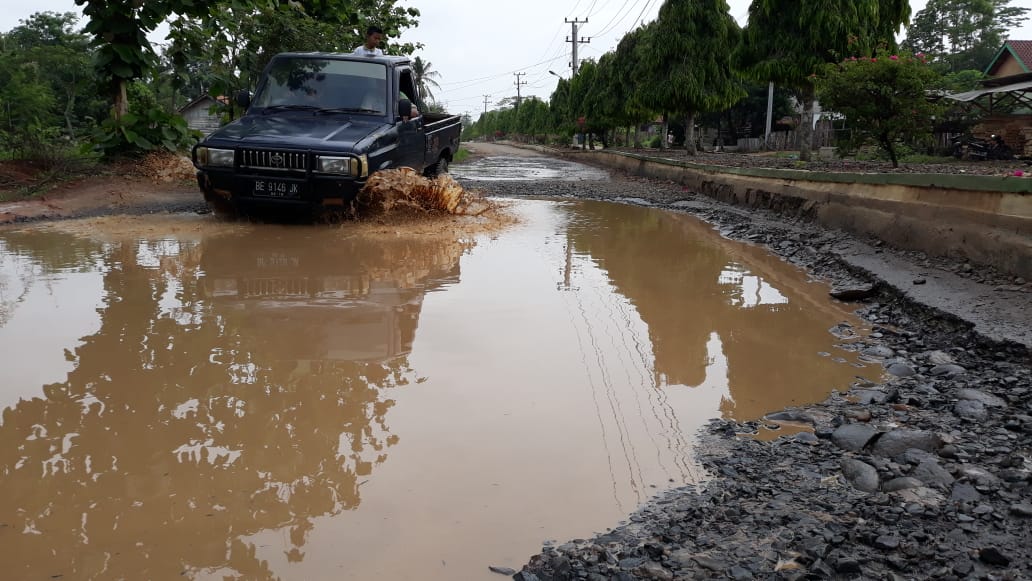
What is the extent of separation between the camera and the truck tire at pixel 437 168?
34.0ft

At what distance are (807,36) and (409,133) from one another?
1076cm

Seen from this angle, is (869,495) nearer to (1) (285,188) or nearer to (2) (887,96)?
(1) (285,188)

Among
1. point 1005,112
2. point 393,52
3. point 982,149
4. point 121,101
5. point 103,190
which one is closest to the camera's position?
point 103,190

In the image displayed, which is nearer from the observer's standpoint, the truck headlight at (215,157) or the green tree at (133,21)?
the truck headlight at (215,157)

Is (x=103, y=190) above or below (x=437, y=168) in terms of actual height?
below

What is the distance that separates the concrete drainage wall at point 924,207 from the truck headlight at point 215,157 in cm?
635

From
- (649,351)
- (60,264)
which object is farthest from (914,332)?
(60,264)

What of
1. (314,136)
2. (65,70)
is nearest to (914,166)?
(314,136)

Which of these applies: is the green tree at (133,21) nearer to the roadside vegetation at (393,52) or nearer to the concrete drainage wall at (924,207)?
the roadside vegetation at (393,52)

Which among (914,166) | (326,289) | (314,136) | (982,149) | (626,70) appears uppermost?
(626,70)

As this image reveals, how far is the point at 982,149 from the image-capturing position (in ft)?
56.6

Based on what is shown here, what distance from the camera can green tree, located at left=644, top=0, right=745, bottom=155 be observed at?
25391 mm

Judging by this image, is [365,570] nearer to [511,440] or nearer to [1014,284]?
[511,440]

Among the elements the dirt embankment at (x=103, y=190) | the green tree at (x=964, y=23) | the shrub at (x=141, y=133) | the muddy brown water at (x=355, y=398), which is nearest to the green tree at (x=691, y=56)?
the shrub at (x=141, y=133)
